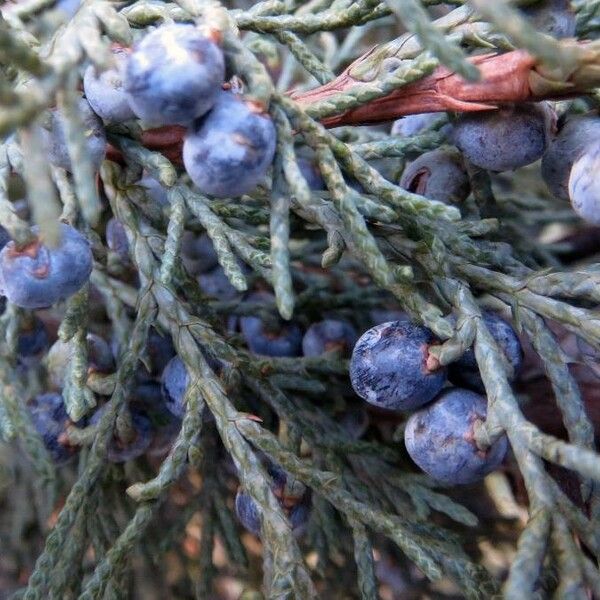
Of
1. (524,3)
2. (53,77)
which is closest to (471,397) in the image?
(524,3)

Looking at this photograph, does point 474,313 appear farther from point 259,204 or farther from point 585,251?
point 585,251

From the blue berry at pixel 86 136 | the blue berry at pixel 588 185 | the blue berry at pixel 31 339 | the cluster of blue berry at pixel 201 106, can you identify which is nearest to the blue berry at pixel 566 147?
the blue berry at pixel 588 185

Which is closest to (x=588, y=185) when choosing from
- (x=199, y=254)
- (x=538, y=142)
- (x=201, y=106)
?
(x=538, y=142)

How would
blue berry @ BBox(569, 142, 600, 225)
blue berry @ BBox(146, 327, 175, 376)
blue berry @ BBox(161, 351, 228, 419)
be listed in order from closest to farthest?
1. blue berry @ BBox(569, 142, 600, 225)
2. blue berry @ BBox(161, 351, 228, 419)
3. blue berry @ BBox(146, 327, 175, 376)

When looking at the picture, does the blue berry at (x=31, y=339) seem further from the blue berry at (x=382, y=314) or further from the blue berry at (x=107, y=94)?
the blue berry at (x=382, y=314)

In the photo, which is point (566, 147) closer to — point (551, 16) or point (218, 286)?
point (551, 16)

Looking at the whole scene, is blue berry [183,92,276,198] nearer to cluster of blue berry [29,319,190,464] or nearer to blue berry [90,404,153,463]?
cluster of blue berry [29,319,190,464]

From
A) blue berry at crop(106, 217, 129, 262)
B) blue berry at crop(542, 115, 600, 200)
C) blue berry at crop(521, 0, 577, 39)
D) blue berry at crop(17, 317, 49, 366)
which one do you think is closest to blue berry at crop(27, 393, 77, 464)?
blue berry at crop(17, 317, 49, 366)
